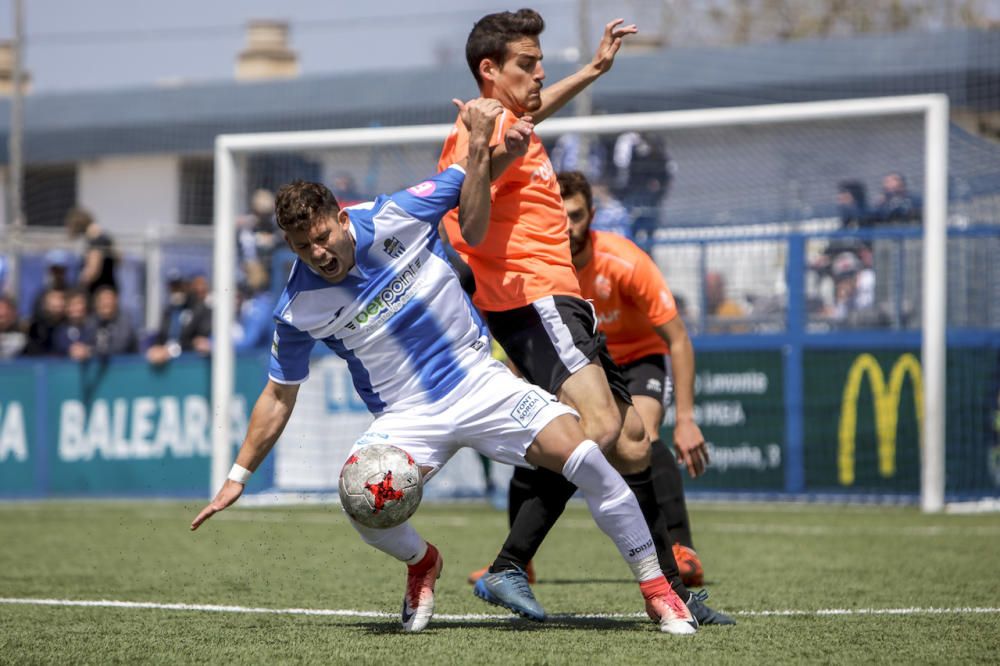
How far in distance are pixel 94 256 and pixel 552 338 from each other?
11219 mm

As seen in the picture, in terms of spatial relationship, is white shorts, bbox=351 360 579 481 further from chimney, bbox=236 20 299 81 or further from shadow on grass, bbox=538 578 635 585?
chimney, bbox=236 20 299 81

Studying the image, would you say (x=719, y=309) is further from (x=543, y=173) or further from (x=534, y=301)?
(x=534, y=301)

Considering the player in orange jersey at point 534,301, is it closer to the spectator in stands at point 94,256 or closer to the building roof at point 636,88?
the building roof at point 636,88

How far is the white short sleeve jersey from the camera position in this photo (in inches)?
216

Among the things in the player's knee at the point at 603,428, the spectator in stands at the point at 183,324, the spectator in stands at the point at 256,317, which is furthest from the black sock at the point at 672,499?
the spectator in stands at the point at 183,324

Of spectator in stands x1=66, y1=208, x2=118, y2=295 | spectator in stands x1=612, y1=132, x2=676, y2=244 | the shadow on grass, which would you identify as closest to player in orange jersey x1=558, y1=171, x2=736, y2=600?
the shadow on grass

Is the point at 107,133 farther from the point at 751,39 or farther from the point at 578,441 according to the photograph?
the point at 578,441

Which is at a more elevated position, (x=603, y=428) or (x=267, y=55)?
(x=267, y=55)

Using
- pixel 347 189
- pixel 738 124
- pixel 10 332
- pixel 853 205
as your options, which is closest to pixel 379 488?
pixel 738 124

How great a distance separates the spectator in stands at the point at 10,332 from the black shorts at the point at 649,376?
391 inches

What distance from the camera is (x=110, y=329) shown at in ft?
49.0

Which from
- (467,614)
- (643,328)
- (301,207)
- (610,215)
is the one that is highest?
(610,215)

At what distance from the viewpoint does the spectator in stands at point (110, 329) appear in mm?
14875

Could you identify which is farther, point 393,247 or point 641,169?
point 641,169
